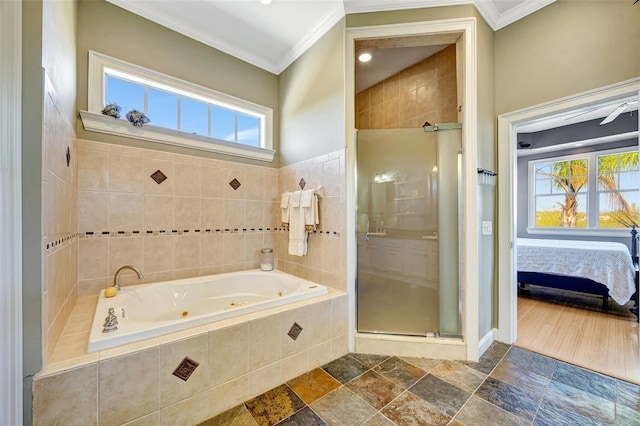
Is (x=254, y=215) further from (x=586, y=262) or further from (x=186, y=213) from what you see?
(x=586, y=262)

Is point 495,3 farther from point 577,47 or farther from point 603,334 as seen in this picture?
point 603,334

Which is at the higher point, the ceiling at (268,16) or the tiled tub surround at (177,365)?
the ceiling at (268,16)

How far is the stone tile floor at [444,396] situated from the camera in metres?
1.39

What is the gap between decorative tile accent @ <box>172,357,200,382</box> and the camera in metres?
1.31

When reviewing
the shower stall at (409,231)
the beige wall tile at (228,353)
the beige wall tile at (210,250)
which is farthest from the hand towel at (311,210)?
the beige wall tile at (228,353)

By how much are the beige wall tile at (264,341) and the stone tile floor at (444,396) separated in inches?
7.9

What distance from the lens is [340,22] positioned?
2150mm

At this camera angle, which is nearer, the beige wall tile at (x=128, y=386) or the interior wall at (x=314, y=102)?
the beige wall tile at (x=128, y=386)

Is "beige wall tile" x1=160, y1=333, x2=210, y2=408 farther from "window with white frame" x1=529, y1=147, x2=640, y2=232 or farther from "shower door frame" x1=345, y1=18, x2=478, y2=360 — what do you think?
"window with white frame" x1=529, y1=147, x2=640, y2=232

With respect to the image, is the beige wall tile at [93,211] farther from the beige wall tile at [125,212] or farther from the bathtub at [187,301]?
the bathtub at [187,301]

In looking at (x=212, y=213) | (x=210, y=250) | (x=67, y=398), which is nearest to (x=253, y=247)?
(x=210, y=250)

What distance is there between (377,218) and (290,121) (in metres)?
1.45

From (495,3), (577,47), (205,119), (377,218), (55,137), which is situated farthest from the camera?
(205,119)

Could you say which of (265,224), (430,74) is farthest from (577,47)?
(265,224)
